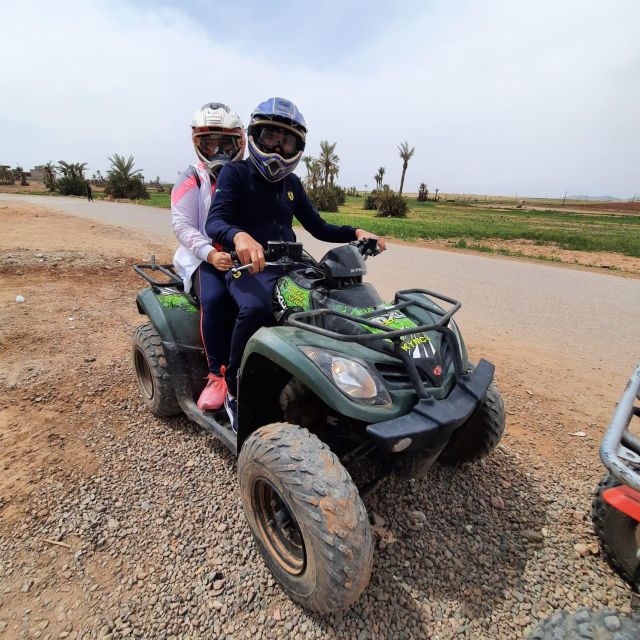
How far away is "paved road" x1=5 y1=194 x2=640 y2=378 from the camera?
5818 millimetres

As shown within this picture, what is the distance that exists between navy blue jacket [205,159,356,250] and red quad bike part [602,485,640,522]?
7.08 feet

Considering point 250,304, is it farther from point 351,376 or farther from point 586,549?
point 586,549

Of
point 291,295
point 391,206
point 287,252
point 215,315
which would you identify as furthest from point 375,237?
point 391,206

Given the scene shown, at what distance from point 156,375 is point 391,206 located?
37.1 metres

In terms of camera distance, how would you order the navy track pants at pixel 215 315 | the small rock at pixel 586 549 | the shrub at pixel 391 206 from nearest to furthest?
the small rock at pixel 586 549
the navy track pants at pixel 215 315
the shrub at pixel 391 206

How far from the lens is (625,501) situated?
65.6 inches

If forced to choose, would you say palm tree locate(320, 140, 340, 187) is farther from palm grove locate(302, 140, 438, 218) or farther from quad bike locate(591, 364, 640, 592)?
quad bike locate(591, 364, 640, 592)

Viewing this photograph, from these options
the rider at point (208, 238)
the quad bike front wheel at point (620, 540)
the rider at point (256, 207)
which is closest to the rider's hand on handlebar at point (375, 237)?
the rider at point (256, 207)

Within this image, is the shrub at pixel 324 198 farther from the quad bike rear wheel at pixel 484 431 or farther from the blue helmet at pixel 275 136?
the quad bike rear wheel at pixel 484 431

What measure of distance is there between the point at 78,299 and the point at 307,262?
17.4 feet

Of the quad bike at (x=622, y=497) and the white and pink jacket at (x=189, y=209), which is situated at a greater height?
the white and pink jacket at (x=189, y=209)

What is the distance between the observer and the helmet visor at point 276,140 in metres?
2.62

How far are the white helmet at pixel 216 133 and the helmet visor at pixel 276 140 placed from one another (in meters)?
0.94

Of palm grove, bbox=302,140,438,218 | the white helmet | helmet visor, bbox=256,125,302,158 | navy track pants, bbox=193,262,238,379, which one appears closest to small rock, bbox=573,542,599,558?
navy track pants, bbox=193,262,238,379
